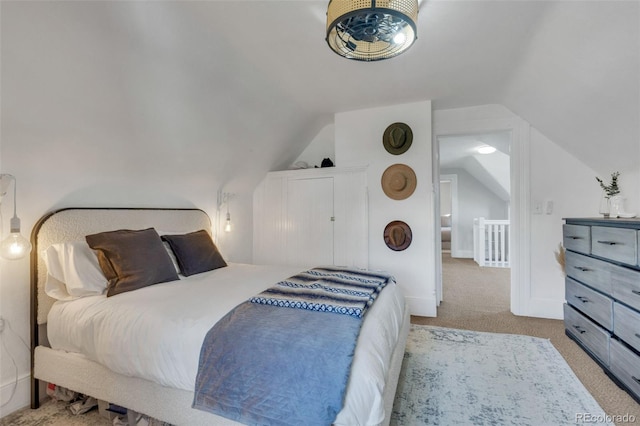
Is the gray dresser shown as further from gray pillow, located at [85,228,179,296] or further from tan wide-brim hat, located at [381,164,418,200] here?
gray pillow, located at [85,228,179,296]

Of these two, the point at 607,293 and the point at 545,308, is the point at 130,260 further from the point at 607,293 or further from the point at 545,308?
the point at 545,308

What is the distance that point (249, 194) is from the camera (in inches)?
156

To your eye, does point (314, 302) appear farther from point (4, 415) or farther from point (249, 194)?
point (249, 194)

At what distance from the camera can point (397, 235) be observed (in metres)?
3.25

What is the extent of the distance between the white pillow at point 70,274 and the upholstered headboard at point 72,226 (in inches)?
2.3

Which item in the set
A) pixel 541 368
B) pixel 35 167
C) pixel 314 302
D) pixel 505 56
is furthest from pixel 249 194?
pixel 541 368

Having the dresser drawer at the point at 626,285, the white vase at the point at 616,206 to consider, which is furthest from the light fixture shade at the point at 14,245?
the white vase at the point at 616,206

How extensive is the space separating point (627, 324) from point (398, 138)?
2340 millimetres

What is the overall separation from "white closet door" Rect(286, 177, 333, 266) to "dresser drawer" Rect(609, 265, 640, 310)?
244cm

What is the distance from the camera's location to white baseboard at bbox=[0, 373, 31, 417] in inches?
65.4

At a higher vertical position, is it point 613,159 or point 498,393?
point 613,159

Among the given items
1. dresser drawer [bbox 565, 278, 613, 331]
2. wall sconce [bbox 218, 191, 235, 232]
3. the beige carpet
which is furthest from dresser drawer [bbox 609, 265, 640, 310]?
wall sconce [bbox 218, 191, 235, 232]

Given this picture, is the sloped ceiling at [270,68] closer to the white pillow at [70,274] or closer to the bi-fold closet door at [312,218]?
the white pillow at [70,274]

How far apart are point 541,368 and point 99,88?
3.49 meters
